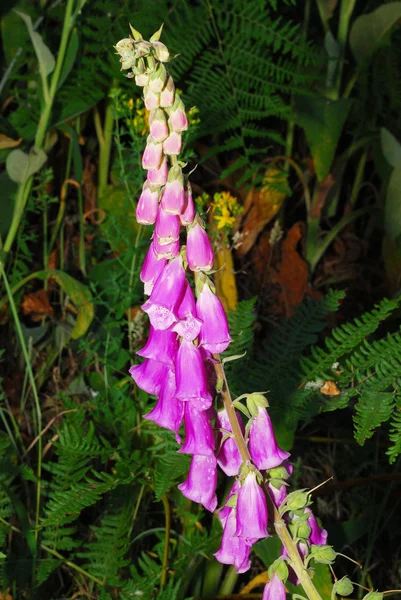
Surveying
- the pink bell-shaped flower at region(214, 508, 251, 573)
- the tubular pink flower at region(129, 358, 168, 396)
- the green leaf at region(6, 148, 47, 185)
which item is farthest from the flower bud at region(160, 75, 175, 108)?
the green leaf at region(6, 148, 47, 185)

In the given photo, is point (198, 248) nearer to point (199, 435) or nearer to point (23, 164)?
point (199, 435)

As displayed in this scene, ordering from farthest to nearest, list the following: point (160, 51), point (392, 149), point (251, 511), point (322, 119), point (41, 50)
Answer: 1. point (322, 119)
2. point (392, 149)
3. point (41, 50)
4. point (251, 511)
5. point (160, 51)

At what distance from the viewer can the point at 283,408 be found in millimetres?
1313

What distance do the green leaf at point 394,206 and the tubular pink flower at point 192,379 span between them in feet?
3.46

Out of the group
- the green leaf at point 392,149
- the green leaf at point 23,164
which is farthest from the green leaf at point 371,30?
the green leaf at point 23,164

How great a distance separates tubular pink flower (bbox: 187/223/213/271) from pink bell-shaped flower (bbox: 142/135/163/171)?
9cm

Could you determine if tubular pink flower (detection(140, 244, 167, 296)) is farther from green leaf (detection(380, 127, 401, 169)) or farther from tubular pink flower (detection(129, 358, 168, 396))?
green leaf (detection(380, 127, 401, 169))

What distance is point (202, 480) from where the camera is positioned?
954 mm

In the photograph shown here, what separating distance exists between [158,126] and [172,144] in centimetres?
2

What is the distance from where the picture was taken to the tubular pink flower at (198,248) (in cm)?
85

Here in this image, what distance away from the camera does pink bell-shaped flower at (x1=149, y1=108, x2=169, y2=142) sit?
2.65ft

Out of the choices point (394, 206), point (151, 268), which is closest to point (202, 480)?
point (151, 268)

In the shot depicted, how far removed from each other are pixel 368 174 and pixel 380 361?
47.5 inches

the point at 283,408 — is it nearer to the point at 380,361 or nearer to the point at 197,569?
the point at 380,361
